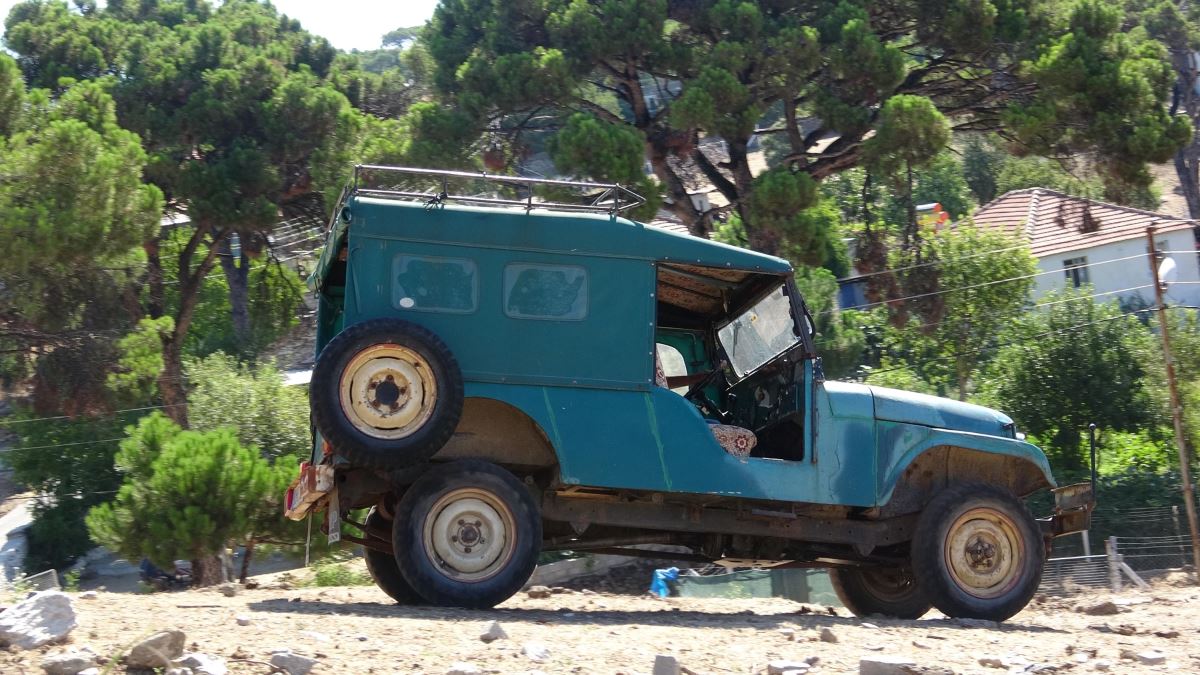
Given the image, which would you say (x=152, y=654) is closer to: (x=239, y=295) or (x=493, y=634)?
(x=493, y=634)

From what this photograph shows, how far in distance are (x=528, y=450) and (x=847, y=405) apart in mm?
2229

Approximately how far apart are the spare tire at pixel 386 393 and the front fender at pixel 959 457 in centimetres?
306

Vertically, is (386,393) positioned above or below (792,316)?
below

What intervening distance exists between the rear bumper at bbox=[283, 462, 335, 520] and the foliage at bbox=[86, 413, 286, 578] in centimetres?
647

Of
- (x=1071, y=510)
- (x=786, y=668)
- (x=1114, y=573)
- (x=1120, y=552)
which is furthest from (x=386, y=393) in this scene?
(x=1120, y=552)

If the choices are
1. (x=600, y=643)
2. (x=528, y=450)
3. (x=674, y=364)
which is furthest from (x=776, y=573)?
(x=600, y=643)

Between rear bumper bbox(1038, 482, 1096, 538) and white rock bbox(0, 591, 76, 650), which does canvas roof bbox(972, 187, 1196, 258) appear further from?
white rock bbox(0, 591, 76, 650)

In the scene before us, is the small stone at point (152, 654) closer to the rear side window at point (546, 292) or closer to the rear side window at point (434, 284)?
the rear side window at point (434, 284)

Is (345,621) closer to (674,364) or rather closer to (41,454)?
(674,364)

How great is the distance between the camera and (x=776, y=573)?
16062mm

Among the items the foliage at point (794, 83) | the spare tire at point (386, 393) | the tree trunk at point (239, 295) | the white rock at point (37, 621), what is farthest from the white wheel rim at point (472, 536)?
the tree trunk at point (239, 295)

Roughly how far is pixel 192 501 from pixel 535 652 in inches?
377

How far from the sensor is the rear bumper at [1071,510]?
31.7ft

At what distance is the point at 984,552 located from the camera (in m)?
9.38
